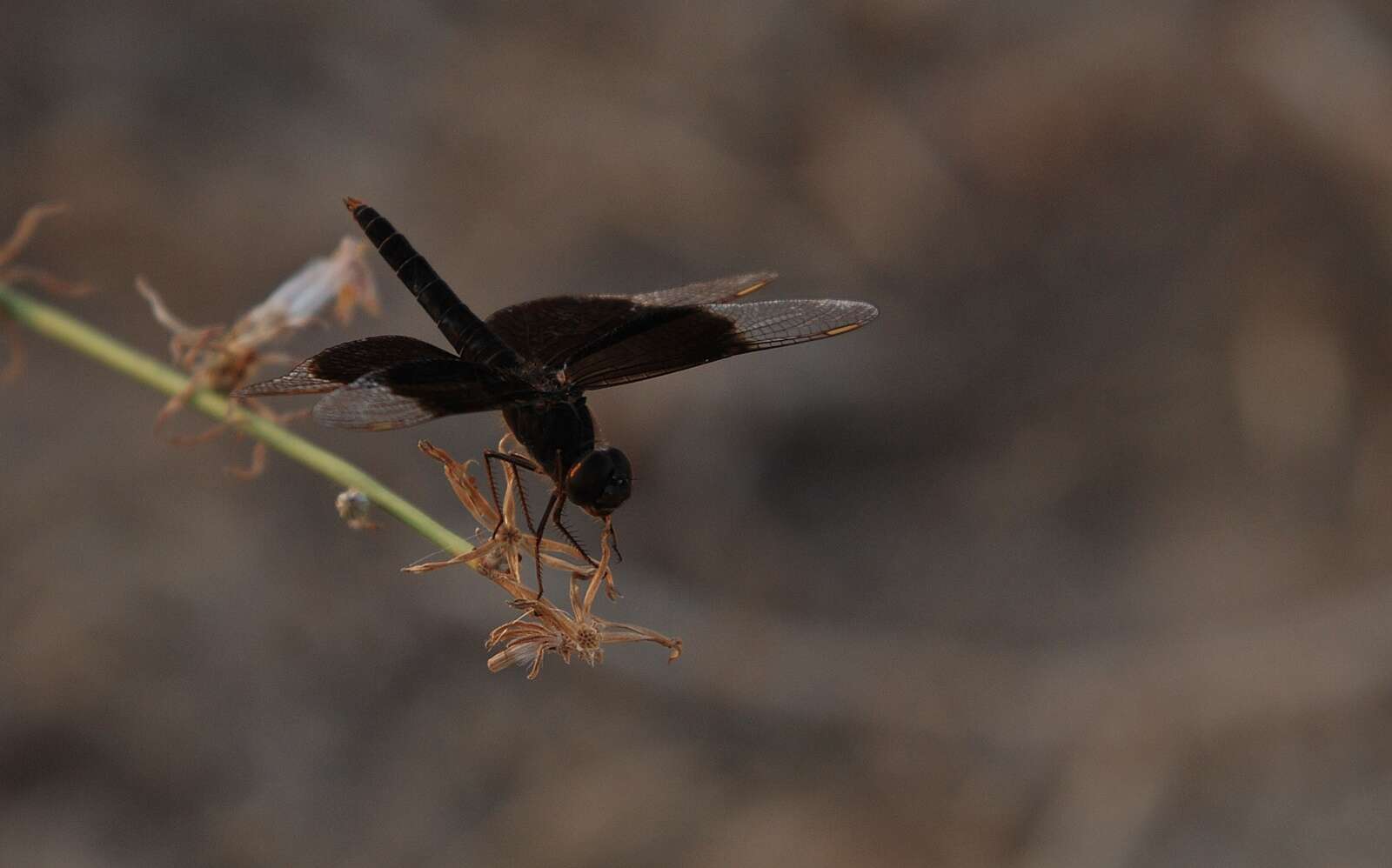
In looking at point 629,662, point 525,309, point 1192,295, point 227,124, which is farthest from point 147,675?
point 1192,295

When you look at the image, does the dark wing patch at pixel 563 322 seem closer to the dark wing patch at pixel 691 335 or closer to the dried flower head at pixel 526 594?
the dark wing patch at pixel 691 335

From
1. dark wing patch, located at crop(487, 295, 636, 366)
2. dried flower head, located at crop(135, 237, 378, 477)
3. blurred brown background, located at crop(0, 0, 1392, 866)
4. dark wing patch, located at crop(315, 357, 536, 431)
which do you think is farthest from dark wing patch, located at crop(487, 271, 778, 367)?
blurred brown background, located at crop(0, 0, 1392, 866)

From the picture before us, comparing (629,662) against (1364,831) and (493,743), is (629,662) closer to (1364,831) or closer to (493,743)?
(493,743)

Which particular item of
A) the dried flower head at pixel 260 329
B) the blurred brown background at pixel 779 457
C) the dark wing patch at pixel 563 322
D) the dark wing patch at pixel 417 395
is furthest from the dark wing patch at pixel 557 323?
the blurred brown background at pixel 779 457

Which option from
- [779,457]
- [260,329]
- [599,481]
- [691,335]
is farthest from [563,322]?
[779,457]

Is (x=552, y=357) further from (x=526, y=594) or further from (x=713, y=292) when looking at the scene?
(x=526, y=594)
